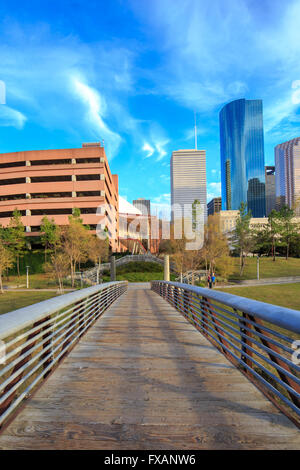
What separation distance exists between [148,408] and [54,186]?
55.5 meters

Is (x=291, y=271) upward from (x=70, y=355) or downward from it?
downward

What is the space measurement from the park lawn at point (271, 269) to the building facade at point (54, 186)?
97.2 feet

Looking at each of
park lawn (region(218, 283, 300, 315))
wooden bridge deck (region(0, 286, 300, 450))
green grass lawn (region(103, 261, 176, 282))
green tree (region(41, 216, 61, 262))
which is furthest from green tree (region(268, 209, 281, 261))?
wooden bridge deck (region(0, 286, 300, 450))

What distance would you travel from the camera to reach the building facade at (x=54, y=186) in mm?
51875

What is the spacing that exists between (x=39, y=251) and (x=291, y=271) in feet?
165

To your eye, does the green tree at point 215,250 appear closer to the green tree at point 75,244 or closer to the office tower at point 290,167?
the green tree at point 75,244

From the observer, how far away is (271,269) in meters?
46.8

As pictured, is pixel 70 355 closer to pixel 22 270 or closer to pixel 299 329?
pixel 299 329

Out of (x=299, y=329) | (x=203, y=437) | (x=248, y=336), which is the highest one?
(x=299, y=329)

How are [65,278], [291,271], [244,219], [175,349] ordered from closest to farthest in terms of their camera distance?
[175,349] → [65,278] → [291,271] → [244,219]

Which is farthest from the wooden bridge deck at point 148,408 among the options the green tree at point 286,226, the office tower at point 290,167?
the office tower at point 290,167

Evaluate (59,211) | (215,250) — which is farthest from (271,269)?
(59,211)
